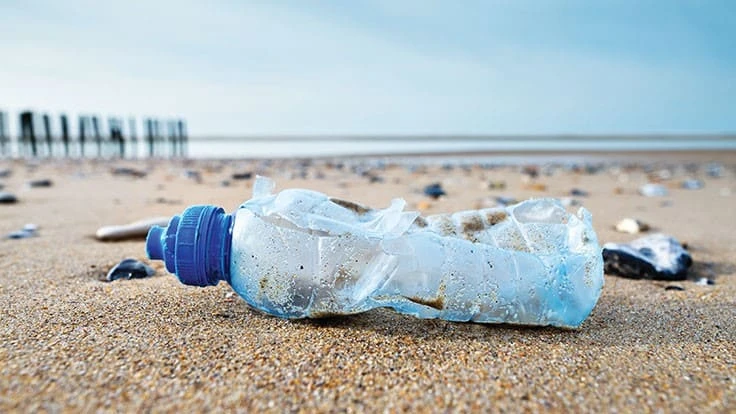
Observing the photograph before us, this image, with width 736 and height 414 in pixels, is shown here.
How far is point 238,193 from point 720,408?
4559 mm

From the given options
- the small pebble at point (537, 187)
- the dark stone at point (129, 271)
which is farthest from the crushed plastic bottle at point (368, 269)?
the small pebble at point (537, 187)

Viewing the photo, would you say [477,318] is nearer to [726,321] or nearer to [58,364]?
[726,321]

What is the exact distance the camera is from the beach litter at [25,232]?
2.69 meters

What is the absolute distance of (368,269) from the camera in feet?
4.58

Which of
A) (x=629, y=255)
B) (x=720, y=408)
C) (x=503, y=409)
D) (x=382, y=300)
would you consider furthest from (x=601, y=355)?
(x=629, y=255)

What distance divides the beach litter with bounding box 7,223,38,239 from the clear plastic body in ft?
6.59

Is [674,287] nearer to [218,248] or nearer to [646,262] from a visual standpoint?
[646,262]

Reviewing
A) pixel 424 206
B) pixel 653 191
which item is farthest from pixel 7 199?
pixel 653 191

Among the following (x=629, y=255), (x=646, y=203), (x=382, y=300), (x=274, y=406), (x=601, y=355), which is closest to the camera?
(x=274, y=406)

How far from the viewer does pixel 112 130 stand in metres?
23.6

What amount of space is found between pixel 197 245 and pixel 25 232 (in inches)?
83.0

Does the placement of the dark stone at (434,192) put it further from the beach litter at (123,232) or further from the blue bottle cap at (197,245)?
the blue bottle cap at (197,245)

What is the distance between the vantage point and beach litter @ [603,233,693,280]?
2.04 metres

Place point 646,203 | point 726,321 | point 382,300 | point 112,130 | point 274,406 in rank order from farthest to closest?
point 112,130 → point 646,203 → point 726,321 → point 382,300 → point 274,406
